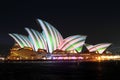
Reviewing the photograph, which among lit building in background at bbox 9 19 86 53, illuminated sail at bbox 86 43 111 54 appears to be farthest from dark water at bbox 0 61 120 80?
illuminated sail at bbox 86 43 111 54

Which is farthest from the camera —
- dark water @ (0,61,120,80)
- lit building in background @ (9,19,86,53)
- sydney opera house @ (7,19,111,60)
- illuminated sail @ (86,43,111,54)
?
illuminated sail @ (86,43,111,54)

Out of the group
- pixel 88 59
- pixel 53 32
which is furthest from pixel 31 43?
pixel 88 59

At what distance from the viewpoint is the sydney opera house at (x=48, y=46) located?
127 metres

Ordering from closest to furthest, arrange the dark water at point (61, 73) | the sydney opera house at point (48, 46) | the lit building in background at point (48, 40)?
the dark water at point (61, 73)
the lit building in background at point (48, 40)
the sydney opera house at point (48, 46)

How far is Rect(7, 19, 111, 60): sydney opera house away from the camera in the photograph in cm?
12688

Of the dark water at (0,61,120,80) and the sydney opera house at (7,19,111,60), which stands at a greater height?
the sydney opera house at (7,19,111,60)

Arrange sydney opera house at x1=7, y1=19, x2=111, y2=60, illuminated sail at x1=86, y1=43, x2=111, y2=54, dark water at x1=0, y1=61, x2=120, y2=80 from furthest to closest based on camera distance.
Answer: illuminated sail at x1=86, y1=43, x2=111, y2=54
sydney opera house at x1=7, y1=19, x2=111, y2=60
dark water at x1=0, y1=61, x2=120, y2=80

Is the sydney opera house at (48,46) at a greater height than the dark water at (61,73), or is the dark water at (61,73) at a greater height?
the sydney opera house at (48,46)

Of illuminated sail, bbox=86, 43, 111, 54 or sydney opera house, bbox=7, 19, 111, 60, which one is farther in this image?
→ illuminated sail, bbox=86, 43, 111, 54

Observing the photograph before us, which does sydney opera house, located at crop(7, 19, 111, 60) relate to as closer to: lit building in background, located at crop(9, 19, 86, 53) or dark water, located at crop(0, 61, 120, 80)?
lit building in background, located at crop(9, 19, 86, 53)

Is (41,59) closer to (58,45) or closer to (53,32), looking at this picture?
(58,45)

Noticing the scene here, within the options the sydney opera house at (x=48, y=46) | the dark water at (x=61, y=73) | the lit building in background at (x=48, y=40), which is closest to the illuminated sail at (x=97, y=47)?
the sydney opera house at (x=48, y=46)

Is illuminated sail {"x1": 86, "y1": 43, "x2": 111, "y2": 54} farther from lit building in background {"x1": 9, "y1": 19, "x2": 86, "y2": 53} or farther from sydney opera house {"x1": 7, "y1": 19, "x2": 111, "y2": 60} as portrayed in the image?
lit building in background {"x1": 9, "y1": 19, "x2": 86, "y2": 53}

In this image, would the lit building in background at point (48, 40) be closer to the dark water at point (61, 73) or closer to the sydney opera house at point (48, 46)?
the sydney opera house at point (48, 46)
